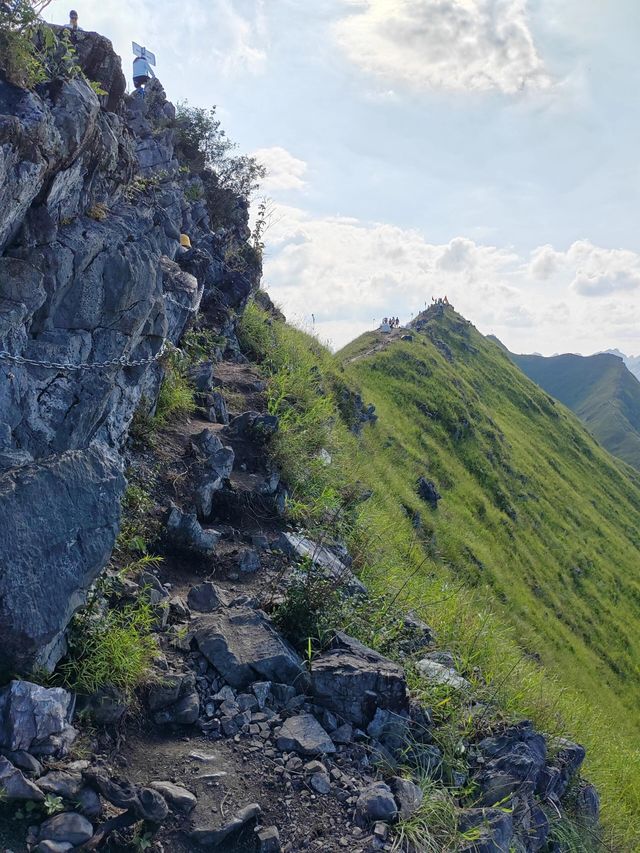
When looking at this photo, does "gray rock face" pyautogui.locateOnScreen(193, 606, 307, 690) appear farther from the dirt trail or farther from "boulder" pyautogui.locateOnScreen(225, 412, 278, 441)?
"boulder" pyautogui.locateOnScreen(225, 412, 278, 441)

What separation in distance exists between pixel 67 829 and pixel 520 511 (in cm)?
2993

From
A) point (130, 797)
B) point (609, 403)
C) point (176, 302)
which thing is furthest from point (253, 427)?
point (609, 403)

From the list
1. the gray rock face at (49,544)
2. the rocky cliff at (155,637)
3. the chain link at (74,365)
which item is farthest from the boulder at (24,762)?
the chain link at (74,365)

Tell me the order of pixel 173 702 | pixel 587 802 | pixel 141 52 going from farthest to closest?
pixel 141 52 → pixel 587 802 → pixel 173 702

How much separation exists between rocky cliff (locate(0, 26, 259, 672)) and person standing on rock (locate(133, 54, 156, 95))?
1396cm

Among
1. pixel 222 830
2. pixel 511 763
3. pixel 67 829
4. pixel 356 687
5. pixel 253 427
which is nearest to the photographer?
pixel 67 829

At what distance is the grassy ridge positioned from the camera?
7.11 metres

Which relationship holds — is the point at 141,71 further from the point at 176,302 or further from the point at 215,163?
the point at 176,302

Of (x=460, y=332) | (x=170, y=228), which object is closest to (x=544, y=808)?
(x=170, y=228)

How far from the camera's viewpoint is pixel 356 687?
5109 millimetres

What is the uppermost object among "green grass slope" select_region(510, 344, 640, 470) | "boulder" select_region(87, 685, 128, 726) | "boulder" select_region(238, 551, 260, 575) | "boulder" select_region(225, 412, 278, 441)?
"green grass slope" select_region(510, 344, 640, 470)

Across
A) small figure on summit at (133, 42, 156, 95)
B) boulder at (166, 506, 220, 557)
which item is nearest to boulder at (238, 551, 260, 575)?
boulder at (166, 506, 220, 557)

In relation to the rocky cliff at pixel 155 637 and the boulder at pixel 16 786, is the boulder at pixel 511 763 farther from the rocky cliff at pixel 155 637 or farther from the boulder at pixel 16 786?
the boulder at pixel 16 786

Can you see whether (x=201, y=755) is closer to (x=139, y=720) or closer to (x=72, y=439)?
(x=139, y=720)
